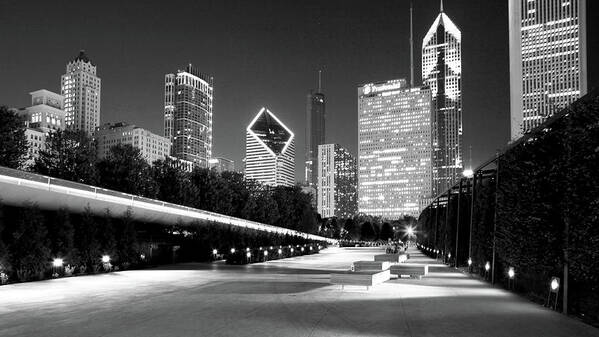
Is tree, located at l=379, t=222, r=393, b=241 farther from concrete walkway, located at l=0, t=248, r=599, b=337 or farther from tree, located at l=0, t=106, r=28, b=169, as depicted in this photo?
concrete walkway, located at l=0, t=248, r=599, b=337

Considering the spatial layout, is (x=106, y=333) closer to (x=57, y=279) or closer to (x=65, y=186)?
(x=57, y=279)

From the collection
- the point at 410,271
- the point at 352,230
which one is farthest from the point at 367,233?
the point at 410,271

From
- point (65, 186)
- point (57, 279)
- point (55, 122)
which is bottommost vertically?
point (57, 279)

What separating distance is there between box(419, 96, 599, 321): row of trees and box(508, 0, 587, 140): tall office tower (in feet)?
379

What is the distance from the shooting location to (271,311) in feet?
43.4

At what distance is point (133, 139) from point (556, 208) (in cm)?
16364

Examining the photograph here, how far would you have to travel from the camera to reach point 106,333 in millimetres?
10367

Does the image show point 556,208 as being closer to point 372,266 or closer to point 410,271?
point 410,271

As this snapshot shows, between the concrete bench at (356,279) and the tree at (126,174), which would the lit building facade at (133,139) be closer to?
the tree at (126,174)

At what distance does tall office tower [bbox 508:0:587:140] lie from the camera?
12631 cm

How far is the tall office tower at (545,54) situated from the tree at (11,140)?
105468 mm

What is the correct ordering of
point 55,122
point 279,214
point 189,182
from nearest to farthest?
point 189,182 → point 279,214 → point 55,122

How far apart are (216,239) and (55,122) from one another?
130152 mm

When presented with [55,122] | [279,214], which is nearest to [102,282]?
[279,214]
